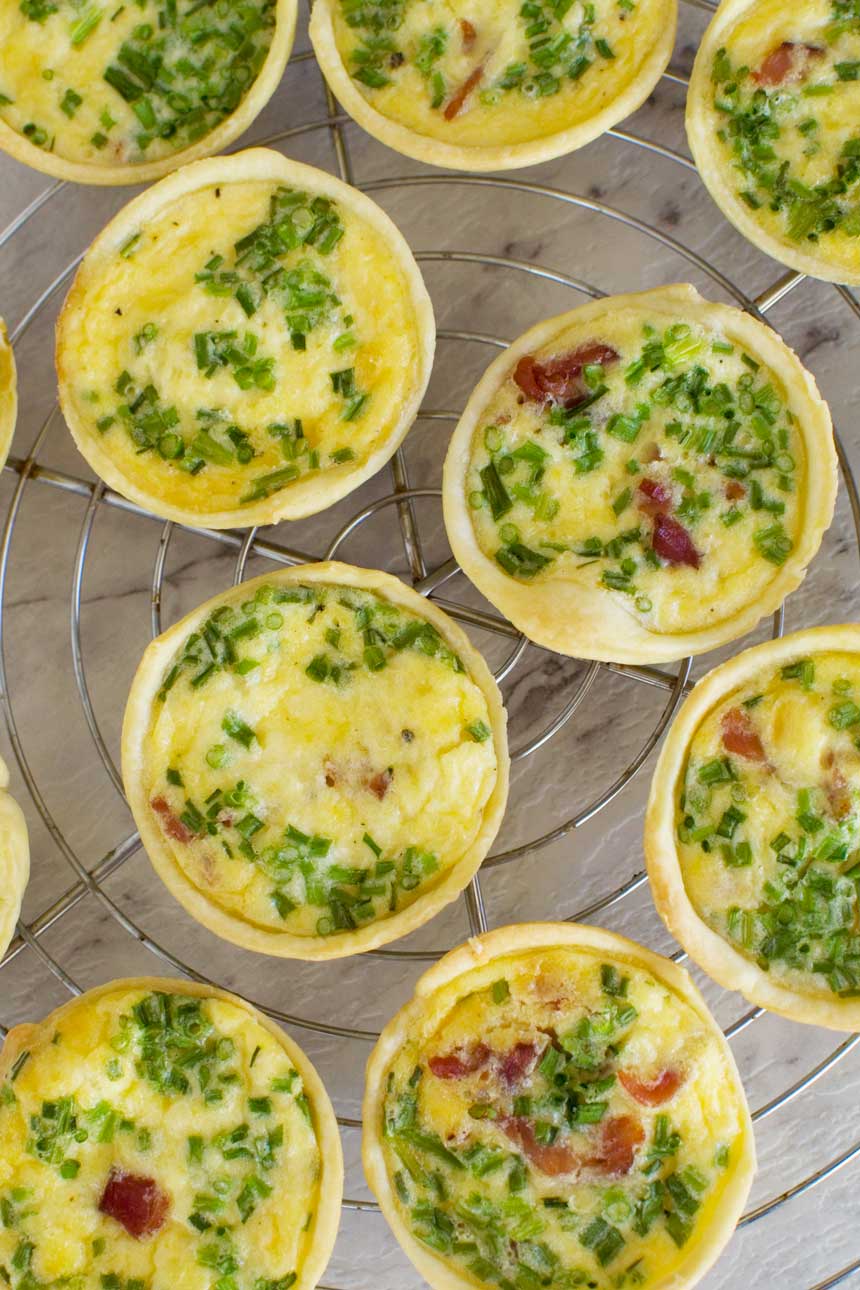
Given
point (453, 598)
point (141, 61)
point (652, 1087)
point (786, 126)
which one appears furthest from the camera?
point (453, 598)

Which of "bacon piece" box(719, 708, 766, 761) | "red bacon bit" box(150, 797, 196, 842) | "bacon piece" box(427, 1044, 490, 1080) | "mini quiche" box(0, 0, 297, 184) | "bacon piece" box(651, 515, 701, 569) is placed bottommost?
"bacon piece" box(427, 1044, 490, 1080)

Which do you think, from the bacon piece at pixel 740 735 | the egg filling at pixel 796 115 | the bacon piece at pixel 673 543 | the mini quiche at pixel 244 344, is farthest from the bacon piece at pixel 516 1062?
the egg filling at pixel 796 115

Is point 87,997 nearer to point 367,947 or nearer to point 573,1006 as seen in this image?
point 367,947

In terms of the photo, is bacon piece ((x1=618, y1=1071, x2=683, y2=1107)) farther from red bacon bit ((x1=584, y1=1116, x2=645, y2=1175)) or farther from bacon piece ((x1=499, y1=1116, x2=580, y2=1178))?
bacon piece ((x1=499, y1=1116, x2=580, y2=1178))

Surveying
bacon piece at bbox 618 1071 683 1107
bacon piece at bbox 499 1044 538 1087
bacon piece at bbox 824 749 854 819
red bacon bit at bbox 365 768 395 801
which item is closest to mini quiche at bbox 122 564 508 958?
red bacon bit at bbox 365 768 395 801

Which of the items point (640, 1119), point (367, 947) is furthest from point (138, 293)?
point (640, 1119)

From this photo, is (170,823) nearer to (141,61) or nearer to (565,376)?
(565,376)

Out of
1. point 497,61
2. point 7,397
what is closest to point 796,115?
point 497,61
